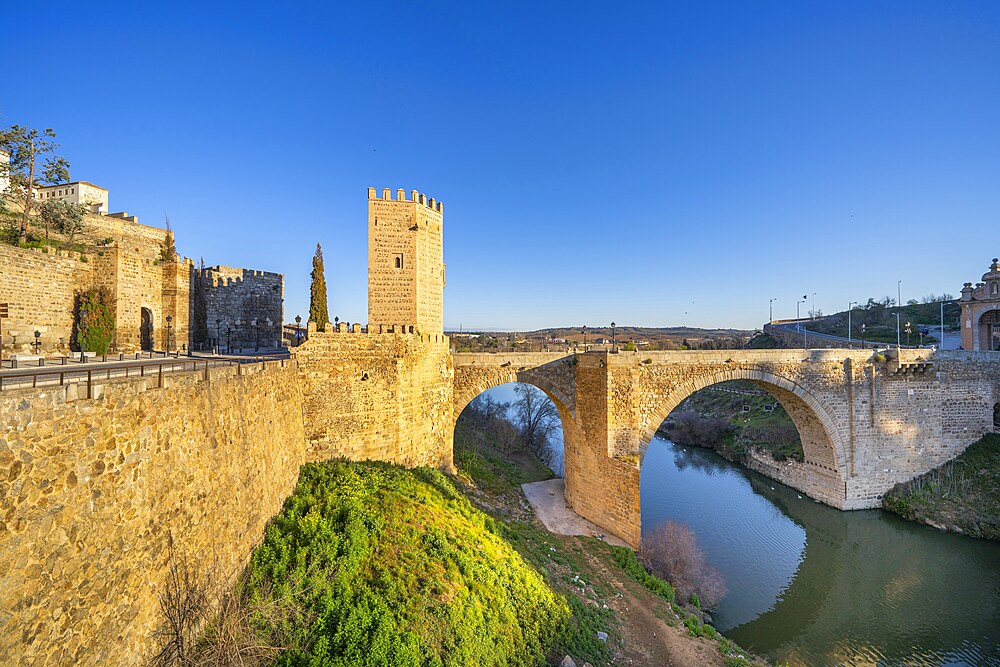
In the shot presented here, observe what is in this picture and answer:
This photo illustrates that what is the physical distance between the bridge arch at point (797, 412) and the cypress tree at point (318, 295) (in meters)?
11.6

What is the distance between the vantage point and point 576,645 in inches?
326

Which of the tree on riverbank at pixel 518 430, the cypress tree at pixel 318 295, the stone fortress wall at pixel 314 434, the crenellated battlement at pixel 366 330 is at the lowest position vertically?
the tree on riverbank at pixel 518 430

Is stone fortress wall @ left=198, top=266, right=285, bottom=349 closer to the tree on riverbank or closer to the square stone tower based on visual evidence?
the square stone tower

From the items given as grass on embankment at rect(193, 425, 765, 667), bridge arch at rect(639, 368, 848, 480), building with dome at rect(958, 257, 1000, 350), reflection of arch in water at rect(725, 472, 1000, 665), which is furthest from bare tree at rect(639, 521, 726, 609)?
building with dome at rect(958, 257, 1000, 350)

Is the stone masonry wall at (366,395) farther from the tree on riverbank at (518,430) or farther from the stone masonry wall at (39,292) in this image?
the tree on riverbank at (518,430)

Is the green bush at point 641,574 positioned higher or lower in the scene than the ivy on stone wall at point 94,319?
lower

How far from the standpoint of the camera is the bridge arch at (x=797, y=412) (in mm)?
15656

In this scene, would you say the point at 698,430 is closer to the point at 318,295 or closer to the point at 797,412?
the point at 797,412

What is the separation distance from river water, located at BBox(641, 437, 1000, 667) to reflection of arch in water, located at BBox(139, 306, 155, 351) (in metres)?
19.7

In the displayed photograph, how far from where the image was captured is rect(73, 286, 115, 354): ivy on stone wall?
12859 millimetres

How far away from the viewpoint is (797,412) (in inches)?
746

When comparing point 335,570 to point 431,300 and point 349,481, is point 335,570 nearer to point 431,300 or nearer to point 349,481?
point 349,481

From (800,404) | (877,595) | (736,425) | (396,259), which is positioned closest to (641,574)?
(877,595)

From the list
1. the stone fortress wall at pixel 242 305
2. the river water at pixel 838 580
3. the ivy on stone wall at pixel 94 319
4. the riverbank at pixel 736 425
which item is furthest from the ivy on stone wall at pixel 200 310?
the riverbank at pixel 736 425
